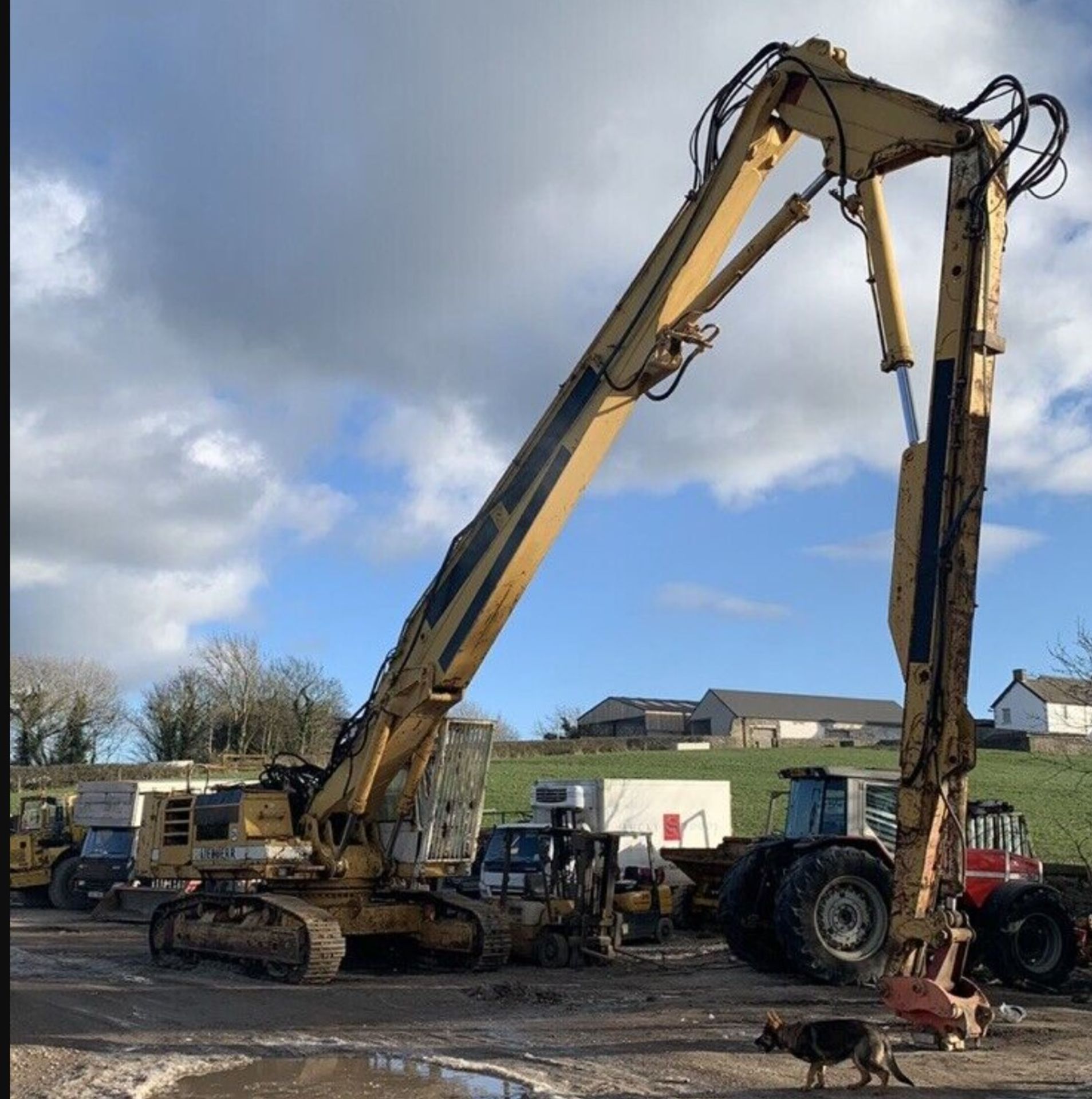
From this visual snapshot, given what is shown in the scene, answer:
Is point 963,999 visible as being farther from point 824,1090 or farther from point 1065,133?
point 1065,133

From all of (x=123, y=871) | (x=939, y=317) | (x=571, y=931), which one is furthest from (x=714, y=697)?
(x=939, y=317)

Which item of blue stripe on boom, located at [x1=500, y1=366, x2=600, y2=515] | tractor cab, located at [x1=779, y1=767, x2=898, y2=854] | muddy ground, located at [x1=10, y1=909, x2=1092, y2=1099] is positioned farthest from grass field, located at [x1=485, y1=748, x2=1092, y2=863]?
Answer: blue stripe on boom, located at [x1=500, y1=366, x2=600, y2=515]

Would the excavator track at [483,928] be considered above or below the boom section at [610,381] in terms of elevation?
below

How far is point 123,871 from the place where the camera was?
26.8 m

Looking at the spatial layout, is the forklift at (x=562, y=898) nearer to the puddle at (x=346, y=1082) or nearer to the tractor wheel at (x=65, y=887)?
the puddle at (x=346, y=1082)

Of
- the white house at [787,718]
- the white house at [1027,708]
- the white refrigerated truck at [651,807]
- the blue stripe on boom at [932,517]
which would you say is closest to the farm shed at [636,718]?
the white house at [787,718]

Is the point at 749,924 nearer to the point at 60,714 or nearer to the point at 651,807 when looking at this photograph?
the point at 651,807

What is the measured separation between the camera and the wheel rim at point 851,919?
1374 cm

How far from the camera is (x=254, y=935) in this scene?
14.7 meters

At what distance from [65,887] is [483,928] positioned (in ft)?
52.9

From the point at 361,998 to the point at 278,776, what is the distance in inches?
144

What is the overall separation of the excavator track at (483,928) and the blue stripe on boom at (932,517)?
6856 mm

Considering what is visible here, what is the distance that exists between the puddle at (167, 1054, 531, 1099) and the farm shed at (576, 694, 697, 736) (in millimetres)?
92814

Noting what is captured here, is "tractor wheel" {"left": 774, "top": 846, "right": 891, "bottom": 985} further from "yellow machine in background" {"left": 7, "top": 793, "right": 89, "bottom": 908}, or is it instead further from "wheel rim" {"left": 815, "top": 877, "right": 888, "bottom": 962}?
"yellow machine in background" {"left": 7, "top": 793, "right": 89, "bottom": 908}
